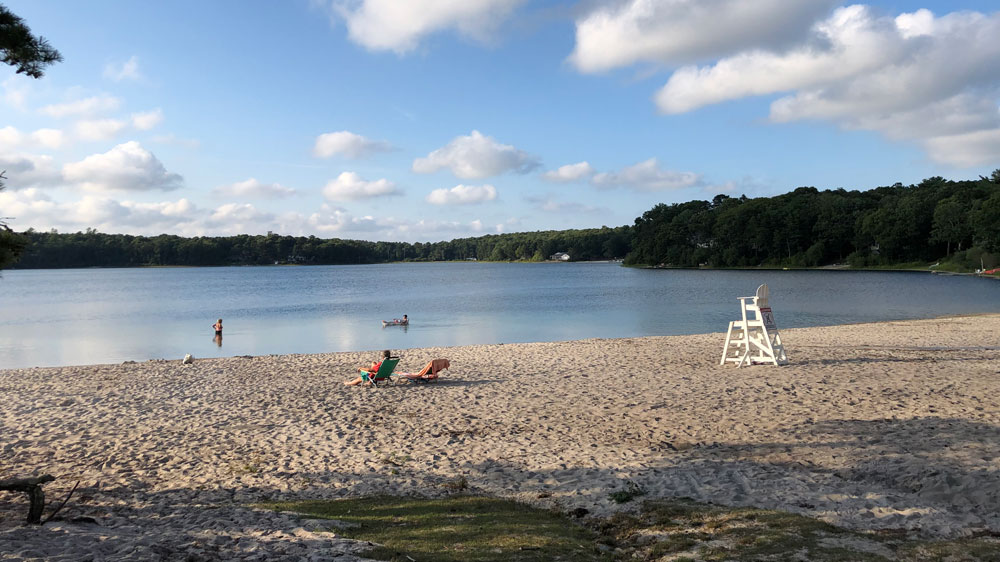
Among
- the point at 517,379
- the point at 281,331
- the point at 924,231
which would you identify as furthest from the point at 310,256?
the point at 517,379

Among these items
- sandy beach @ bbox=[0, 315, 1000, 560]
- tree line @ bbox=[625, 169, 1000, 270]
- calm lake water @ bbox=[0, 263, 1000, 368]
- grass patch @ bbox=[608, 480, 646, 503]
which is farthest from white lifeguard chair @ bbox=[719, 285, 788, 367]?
tree line @ bbox=[625, 169, 1000, 270]

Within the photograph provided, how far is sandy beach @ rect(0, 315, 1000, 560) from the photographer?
531 cm

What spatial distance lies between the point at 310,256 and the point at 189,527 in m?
182

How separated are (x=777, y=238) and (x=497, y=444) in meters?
109

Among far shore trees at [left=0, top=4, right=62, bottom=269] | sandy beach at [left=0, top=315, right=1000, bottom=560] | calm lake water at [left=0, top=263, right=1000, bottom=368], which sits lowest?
calm lake water at [left=0, top=263, right=1000, bottom=368]

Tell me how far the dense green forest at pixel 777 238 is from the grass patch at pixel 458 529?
48.9 meters

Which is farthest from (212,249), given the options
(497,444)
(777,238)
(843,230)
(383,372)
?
(497,444)

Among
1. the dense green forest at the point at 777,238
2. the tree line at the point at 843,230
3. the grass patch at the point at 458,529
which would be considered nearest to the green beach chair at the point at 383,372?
the grass patch at the point at 458,529

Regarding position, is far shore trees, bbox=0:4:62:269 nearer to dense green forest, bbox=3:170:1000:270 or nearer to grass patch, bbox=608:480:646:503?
grass patch, bbox=608:480:646:503

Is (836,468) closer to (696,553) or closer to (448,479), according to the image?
(696,553)

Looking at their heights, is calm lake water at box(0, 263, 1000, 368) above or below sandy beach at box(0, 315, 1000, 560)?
below

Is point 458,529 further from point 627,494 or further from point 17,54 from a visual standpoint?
point 17,54

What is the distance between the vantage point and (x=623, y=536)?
501cm

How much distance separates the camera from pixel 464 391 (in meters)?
12.2
